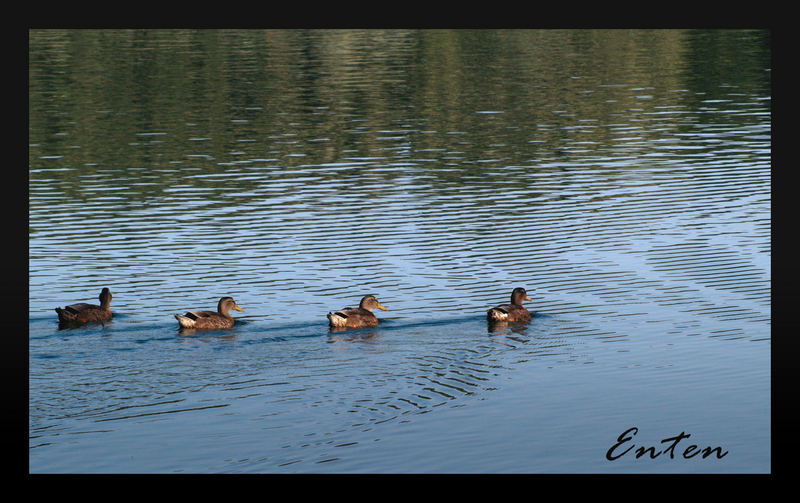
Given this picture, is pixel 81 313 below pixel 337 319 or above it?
above

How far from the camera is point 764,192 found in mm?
37094

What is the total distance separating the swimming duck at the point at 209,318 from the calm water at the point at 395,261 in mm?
375

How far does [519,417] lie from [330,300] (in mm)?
7853

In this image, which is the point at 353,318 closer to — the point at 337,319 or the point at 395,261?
the point at 337,319

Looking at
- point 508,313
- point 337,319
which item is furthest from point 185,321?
point 508,313

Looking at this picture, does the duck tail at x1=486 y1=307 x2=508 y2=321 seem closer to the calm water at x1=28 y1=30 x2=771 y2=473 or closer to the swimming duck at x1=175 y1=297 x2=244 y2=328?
the calm water at x1=28 y1=30 x2=771 y2=473

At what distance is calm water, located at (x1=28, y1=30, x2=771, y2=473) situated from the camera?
64.4 ft

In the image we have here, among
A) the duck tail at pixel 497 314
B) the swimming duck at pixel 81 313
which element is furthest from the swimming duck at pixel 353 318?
the swimming duck at pixel 81 313

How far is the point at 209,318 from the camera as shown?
81.0 ft

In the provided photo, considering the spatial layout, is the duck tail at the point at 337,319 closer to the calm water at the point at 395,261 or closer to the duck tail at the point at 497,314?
the calm water at the point at 395,261

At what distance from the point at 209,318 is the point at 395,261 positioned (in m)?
6.70

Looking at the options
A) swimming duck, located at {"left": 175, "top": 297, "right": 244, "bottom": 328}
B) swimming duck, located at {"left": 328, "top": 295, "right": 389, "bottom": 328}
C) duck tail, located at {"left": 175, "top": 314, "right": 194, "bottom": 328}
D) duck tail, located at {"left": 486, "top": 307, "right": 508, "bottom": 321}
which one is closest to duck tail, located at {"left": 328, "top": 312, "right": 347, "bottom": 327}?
swimming duck, located at {"left": 328, "top": 295, "right": 389, "bottom": 328}

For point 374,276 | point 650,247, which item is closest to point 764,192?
point 650,247

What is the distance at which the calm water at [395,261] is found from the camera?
19.6 meters
